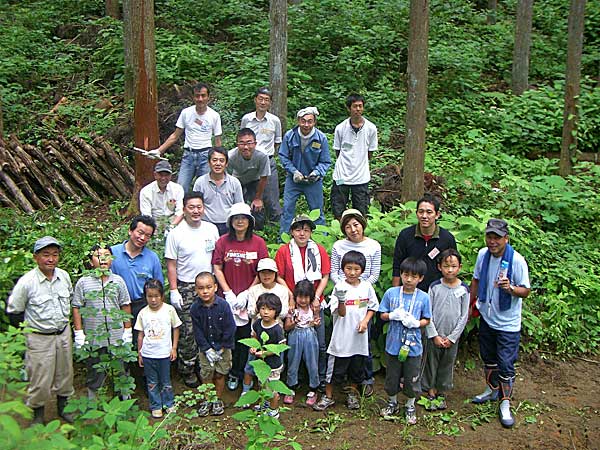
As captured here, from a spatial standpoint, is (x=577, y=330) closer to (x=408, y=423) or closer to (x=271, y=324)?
(x=408, y=423)

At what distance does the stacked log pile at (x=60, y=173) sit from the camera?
9.90 metres

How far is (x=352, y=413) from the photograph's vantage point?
6.13 metres

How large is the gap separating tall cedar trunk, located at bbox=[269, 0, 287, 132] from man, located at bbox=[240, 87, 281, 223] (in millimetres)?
1938

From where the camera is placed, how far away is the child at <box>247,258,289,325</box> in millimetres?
6098

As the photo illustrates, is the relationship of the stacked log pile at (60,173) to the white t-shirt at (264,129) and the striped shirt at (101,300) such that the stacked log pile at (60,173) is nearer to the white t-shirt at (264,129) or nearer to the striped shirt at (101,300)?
the white t-shirt at (264,129)

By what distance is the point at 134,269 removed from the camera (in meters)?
6.07

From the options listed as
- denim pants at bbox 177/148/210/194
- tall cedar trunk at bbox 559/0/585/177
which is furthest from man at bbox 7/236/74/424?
tall cedar trunk at bbox 559/0/585/177

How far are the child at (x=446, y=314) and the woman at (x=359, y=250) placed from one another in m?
0.59

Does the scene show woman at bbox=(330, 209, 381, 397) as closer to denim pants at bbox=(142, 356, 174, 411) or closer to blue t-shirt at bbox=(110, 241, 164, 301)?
blue t-shirt at bbox=(110, 241, 164, 301)

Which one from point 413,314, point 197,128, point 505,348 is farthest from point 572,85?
point 413,314

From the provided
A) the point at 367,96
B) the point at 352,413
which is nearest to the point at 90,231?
the point at 352,413

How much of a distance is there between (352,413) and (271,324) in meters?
1.20

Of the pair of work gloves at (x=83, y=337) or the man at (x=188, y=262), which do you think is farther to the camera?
the man at (x=188, y=262)

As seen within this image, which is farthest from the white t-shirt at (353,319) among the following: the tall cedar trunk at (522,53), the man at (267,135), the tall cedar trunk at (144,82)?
the tall cedar trunk at (522,53)
